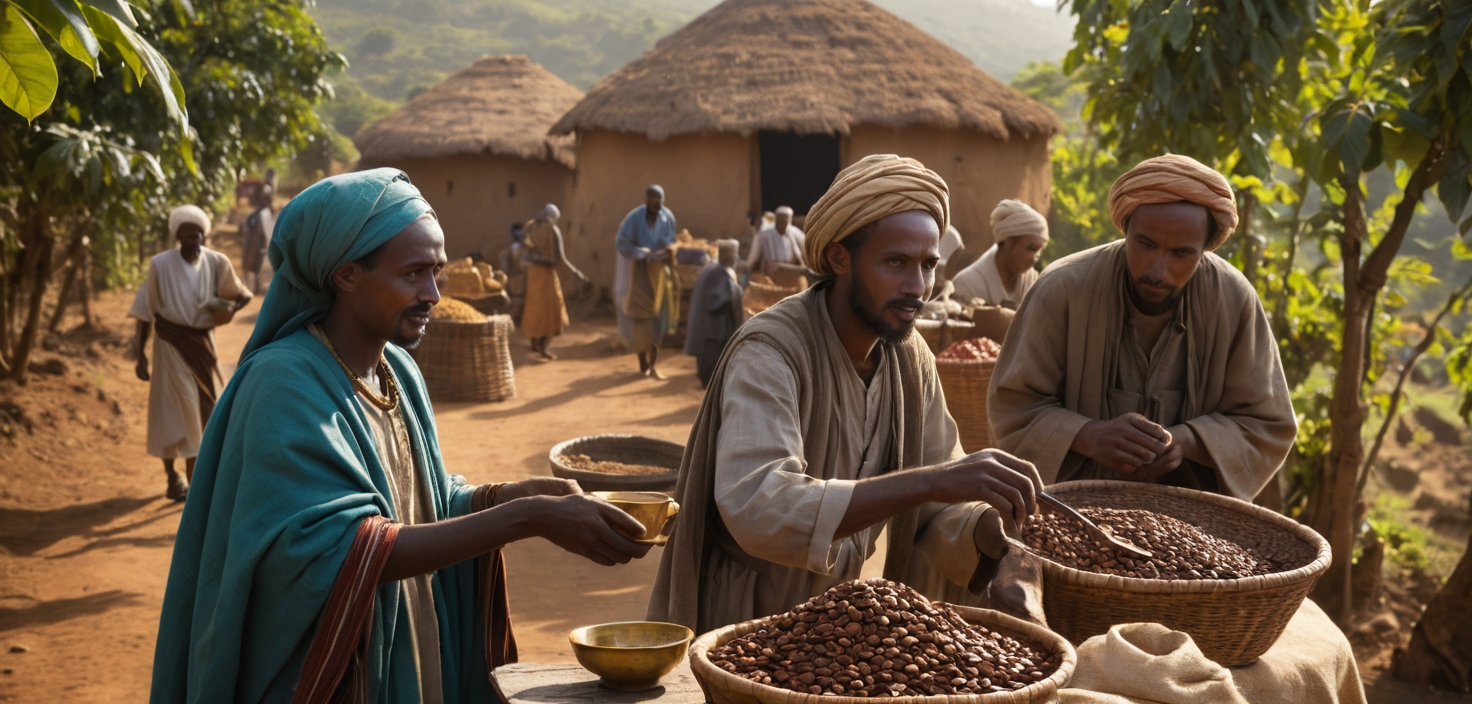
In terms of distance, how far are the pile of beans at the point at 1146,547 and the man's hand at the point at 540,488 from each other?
1.03 m

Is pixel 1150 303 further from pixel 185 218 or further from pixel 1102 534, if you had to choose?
pixel 185 218

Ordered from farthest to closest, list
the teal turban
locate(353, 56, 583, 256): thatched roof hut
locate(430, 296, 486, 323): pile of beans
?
locate(353, 56, 583, 256): thatched roof hut, locate(430, 296, 486, 323): pile of beans, the teal turban

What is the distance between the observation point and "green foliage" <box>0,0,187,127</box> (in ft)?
5.89

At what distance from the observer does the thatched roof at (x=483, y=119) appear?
62.6ft

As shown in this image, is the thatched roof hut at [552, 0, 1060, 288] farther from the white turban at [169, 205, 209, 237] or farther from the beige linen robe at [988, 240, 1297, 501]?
the beige linen robe at [988, 240, 1297, 501]

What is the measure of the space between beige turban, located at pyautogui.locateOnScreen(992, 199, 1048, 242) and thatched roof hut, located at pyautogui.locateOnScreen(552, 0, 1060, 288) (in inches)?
386

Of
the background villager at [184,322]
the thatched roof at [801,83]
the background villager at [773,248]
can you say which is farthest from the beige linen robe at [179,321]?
the thatched roof at [801,83]

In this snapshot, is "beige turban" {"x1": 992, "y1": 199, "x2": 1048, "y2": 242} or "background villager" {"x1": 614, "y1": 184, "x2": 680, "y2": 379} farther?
"background villager" {"x1": 614, "y1": 184, "x2": 680, "y2": 379}

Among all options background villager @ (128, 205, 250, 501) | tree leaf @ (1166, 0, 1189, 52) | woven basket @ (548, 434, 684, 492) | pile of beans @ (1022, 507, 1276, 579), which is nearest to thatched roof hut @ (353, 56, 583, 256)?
background villager @ (128, 205, 250, 501)

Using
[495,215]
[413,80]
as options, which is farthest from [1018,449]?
[413,80]

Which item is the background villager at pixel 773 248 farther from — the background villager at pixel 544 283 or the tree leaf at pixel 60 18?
the tree leaf at pixel 60 18

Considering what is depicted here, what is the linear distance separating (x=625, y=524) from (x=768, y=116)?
14.3m

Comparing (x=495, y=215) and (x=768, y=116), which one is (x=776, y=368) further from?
Result: (x=495, y=215)

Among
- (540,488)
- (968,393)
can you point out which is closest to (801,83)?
(968,393)
